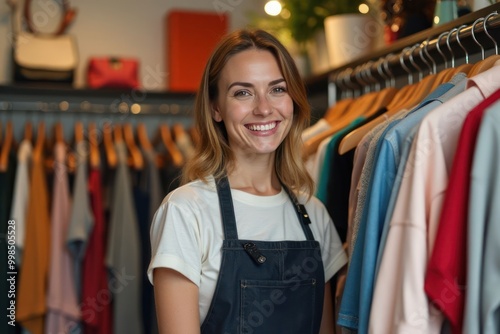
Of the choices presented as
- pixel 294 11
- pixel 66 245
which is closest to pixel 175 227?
pixel 66 245

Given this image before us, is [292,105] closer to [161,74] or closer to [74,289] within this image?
[74,289]

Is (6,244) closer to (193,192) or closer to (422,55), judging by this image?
(193,192)

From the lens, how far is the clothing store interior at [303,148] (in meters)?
1.40

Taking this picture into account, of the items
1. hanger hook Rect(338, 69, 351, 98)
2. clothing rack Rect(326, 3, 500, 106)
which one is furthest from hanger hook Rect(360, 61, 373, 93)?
hanger hook Rect(338, 69, 351, 98)

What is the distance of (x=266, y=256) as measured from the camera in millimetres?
1835

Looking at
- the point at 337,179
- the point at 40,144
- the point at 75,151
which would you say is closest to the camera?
the point at 337,179

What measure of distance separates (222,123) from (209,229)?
1.14ft

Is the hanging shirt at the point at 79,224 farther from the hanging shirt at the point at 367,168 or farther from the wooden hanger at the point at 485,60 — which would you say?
the wooden hanger at the point at 485,60

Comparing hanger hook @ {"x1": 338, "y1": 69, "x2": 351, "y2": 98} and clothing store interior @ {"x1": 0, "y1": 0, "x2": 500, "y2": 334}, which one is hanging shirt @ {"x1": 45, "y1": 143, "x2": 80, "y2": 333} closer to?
clothing store interior @ {"x1": 0, "y1": 0, "x2": 500, "y2": 334}

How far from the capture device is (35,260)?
9.94 ft

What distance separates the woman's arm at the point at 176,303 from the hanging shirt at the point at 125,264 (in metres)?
1.38

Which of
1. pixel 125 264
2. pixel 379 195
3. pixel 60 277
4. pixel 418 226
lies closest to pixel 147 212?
pixel 125 264

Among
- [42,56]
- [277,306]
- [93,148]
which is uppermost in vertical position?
[42,56]

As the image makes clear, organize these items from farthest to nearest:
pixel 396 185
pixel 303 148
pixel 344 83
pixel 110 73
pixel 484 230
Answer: pixel 110 73 < pixel 344 83 < pixel 303 148 < pixel 396 185 < pixel 484 230
